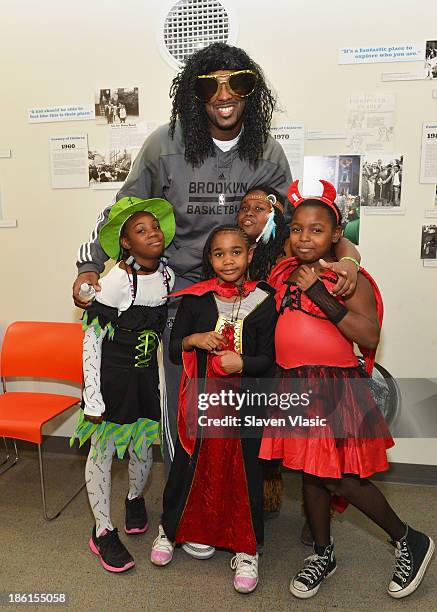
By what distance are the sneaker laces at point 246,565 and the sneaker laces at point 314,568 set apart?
0.17 meters

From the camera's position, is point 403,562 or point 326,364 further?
point 403,562

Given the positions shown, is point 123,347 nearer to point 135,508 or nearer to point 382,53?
point 135,508

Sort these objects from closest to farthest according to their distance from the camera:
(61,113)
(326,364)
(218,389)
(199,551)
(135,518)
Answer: (326,364) → (218,389) → (199,551) → (135,518) → (61,113)

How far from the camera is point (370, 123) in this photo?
2.70 m

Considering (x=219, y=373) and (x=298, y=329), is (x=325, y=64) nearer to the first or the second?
(x=298, y=329)

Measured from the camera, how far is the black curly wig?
6.61 feet

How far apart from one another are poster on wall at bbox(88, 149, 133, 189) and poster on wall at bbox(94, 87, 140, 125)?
17 centimetres

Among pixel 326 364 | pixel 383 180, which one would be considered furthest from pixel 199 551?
pixel 383 180

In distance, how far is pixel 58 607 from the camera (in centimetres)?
195

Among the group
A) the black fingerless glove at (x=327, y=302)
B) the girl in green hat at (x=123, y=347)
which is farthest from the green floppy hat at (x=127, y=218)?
the black fingerless glove at (x=327, y=302)

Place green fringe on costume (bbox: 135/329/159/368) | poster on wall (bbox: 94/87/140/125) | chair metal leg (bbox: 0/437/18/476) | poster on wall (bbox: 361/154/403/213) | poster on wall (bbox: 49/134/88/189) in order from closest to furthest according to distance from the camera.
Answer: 1. green fringe on costume (bbox: 135/329/159/368)
2. poster on wall (bbox: 361/154/403/213)
3. poster on wall (bbox: 94/87/140/125)
4. poster on wall (bbox: 49/134/88/189)
5. chair metal leg (bbox: 0/437/18/476)

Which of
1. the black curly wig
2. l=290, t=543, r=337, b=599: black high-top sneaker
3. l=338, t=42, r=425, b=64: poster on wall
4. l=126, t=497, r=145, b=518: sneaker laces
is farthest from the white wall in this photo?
l=126, t=497, r=145, b=518: sneaker laces

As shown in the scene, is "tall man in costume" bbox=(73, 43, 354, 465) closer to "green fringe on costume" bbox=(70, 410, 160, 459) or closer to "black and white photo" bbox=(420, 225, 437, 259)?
"green fringe on costume" bbox=(70, 410, 160, 459)

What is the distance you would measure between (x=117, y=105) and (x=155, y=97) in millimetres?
220
